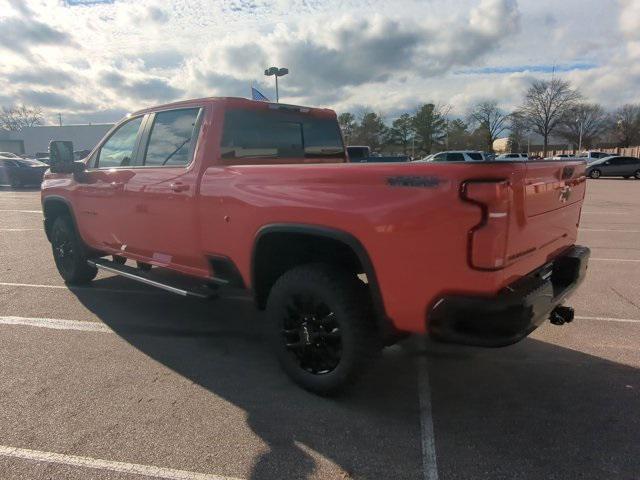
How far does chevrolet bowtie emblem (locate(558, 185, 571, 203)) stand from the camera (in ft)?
10.5

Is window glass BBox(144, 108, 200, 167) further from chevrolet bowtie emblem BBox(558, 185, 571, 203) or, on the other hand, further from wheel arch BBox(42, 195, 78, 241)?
chevrolet bowtie emblem BBox(558, 185, 571, 203)

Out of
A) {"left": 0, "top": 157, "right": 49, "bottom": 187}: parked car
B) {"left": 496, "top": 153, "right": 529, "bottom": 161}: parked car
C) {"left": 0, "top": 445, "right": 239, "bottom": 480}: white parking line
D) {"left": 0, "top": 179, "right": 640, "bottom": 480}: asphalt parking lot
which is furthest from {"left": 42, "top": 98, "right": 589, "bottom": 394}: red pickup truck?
{"left": 0, "top": 157, "right": 49, "bottom": 187}: parked car

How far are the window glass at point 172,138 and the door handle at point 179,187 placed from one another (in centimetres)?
20

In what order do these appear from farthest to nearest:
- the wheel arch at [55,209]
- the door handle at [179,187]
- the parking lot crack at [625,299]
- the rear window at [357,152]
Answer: the rear window at [357,152] → the wheel arch at [55,209] → the parking lot crack at [625,299] → the door handle at [179,187]

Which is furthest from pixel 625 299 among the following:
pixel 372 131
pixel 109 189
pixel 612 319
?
pixel 372 131

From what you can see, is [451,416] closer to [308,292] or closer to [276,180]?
[308,292]

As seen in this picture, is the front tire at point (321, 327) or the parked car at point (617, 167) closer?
the front tire at point (321, 327)

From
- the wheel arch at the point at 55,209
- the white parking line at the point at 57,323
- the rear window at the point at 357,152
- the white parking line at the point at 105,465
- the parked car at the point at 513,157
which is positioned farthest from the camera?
the rear window at the point at 357,152

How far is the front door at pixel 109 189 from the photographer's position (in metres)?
4.76

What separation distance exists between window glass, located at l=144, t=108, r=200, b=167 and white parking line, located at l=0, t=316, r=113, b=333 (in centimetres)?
164

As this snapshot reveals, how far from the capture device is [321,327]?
3.23 m

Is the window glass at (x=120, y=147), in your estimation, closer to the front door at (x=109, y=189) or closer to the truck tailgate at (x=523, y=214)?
the front door at (x=109, y=189)

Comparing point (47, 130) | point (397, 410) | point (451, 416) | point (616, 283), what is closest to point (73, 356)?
point (397, 410)

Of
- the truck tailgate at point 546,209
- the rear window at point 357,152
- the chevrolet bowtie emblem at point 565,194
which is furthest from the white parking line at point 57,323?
the chevrolet bowtie emblem at point 565,194
